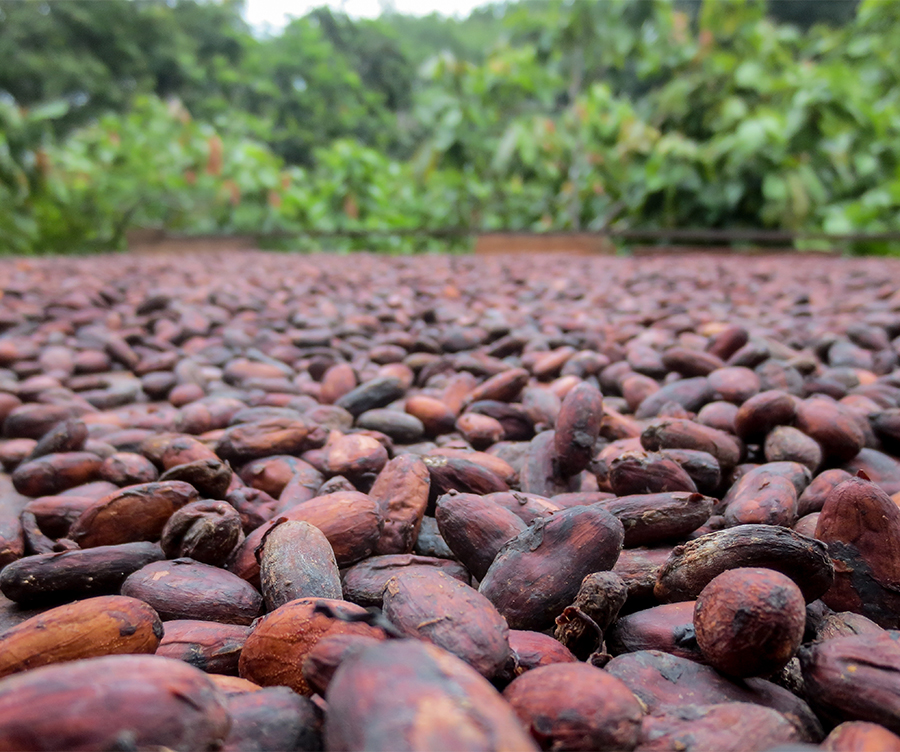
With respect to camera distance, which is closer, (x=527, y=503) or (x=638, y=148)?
(x=527, y=503)

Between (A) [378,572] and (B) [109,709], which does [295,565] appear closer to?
(A) [378,572]

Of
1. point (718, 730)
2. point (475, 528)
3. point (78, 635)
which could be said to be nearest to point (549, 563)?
point (475, 528)

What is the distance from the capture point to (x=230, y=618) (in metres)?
0.67

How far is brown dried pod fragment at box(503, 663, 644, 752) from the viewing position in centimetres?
46

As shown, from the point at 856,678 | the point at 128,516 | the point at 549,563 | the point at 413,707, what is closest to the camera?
the point at 413,707

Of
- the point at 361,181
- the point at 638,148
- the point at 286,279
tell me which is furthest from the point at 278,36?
the point at 286,279

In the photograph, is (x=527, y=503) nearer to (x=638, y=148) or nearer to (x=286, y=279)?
(x=286, y=279)

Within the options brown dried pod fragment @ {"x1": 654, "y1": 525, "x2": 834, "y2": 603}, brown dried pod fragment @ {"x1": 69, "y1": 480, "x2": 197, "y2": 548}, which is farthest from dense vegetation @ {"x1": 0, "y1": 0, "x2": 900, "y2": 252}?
brown dried pod fragment @ {"x1": 654, "y1": 525, "x2": 834, "y2": 603}

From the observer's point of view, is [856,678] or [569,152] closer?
[856,678]

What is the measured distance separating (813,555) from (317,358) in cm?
122

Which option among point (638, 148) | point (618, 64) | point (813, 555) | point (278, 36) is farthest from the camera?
point (278, 36)

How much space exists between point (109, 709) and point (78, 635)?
0.21 m

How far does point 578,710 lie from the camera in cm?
46

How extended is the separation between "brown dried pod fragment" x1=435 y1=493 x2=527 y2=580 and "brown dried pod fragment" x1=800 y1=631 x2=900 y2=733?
31 cm
